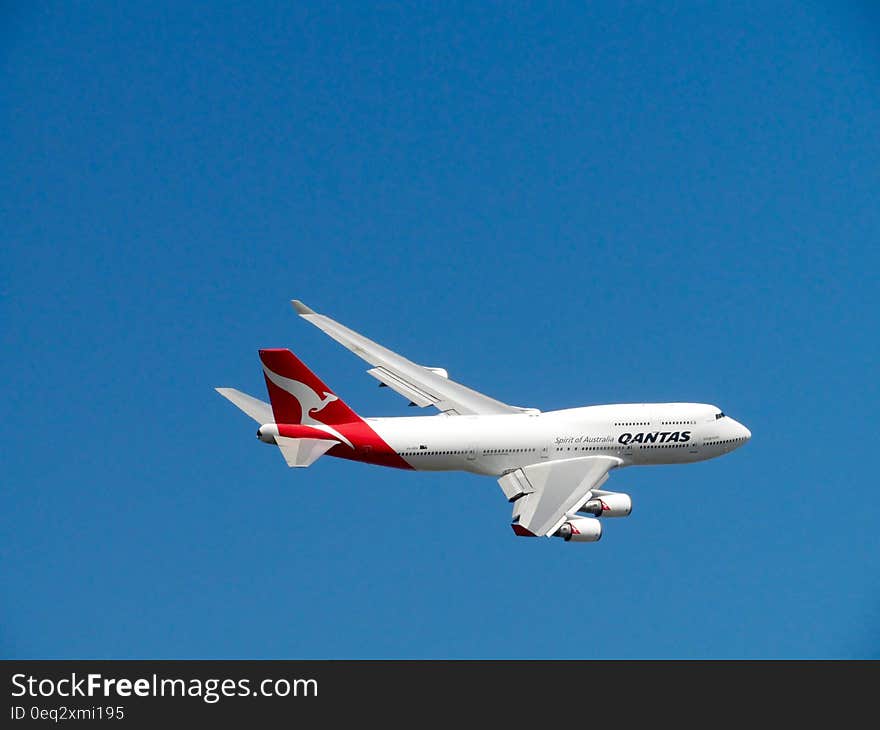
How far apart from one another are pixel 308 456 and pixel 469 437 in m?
10.9

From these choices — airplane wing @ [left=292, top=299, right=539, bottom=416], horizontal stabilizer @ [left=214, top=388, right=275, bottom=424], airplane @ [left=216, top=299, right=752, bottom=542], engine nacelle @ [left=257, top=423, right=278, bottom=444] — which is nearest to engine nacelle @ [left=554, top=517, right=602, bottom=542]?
airplane @ [left=216, top=299, right=752, bottom=542]

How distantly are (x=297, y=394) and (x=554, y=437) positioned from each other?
1755 centimetres

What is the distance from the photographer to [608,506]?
3465 inches

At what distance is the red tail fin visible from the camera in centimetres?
8781

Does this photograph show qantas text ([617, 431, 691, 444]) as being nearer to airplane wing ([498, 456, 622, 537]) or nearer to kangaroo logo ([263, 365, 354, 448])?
airplane wing ([498, 456, 622, 537])

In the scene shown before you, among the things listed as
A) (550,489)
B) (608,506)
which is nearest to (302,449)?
(550,489)

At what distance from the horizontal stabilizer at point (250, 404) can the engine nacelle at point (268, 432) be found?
3.63 ft

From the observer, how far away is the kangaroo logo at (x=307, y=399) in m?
88.1

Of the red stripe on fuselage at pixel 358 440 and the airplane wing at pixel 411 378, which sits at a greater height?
the airplane wing at pixel 411 378

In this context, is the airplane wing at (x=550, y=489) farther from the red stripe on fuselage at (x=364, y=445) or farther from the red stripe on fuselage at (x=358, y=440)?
the red stripe on fuselage at (x=358, y=440)

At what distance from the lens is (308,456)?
8794cm

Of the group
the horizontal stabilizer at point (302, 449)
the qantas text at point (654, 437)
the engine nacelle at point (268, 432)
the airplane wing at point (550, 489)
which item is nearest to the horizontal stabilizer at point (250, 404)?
the engine nacelle at point (268, 432)
